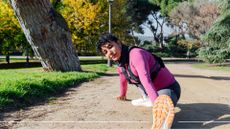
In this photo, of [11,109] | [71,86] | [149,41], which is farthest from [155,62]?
[149,41]

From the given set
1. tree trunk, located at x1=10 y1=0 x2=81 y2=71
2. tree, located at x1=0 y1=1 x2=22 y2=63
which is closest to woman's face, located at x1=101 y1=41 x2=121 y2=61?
tree trunk, located at x1=10 y1=0 x2=81 y2=71

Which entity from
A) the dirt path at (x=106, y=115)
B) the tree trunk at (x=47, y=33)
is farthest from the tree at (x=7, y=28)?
the dirt path at (x=106, y=115)

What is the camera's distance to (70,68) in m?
16.0

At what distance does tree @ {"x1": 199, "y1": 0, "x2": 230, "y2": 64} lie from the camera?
3053 centimetres

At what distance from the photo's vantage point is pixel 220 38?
31.3 m

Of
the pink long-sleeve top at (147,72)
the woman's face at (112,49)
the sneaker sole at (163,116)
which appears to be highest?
the woman's face at (112,49)

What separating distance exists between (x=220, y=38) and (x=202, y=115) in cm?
2562

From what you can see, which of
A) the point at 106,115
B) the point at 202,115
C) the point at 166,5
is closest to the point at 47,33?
the point at 106,115

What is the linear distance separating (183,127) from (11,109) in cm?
307

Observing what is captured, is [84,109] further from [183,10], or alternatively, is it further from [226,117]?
[183,10]

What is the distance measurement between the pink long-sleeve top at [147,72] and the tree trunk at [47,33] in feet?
28.1

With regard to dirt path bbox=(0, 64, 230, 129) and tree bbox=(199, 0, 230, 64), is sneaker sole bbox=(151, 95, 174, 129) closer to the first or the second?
dirt path bbox=(0, 64, 230, 129)

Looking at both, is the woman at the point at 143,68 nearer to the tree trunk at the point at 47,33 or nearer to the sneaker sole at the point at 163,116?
the sneaker sole at the point at 163,116

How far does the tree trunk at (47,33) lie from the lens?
45.0 feet
